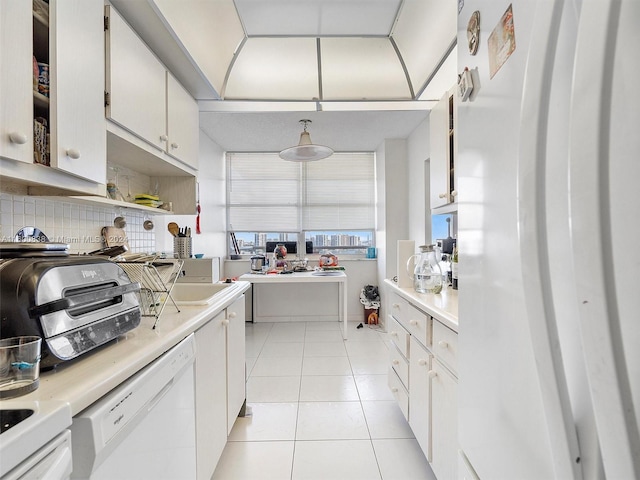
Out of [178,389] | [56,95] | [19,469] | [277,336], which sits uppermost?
[56,95]

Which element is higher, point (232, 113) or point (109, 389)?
point (232, 113)

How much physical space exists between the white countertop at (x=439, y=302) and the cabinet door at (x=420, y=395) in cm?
22

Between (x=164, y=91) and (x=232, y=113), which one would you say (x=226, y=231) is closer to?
(x=232, y=113)

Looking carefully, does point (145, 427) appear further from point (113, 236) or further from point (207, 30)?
point (207, 30)

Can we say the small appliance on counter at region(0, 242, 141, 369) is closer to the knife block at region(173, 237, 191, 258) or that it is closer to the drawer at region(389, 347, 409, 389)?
the drawer at region(389, 347, 409, 389)

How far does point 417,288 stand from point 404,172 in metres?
2.45

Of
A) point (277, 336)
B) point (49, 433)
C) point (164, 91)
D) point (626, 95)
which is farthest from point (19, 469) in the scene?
point (277, 336)

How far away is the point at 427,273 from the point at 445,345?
0.62m

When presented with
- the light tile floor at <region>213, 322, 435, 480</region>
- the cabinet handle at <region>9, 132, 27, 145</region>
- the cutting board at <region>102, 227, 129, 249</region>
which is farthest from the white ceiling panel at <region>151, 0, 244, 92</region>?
the light tile floor at <region>213, 322, 435, 480</region>

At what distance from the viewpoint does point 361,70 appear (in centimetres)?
278

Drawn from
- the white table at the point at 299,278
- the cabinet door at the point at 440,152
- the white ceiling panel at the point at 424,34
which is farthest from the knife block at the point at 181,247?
the white ceiling panel at the point at 424,34

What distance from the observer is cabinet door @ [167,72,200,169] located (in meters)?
1.84

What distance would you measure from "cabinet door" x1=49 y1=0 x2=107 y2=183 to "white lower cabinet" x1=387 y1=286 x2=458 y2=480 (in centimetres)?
157

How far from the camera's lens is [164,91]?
69.9 inches
